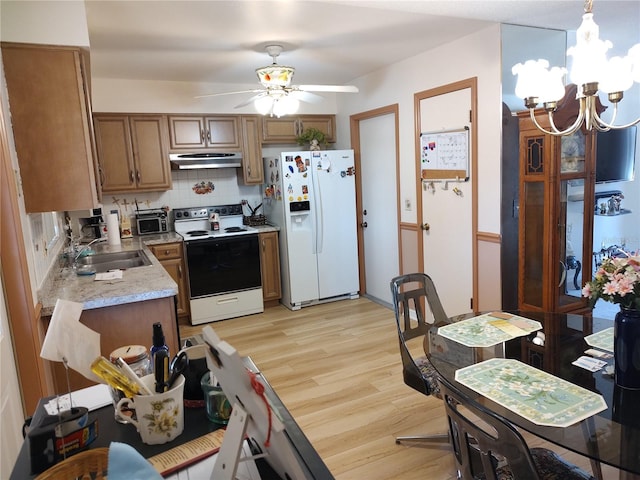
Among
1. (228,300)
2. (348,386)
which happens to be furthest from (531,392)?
(228,300)

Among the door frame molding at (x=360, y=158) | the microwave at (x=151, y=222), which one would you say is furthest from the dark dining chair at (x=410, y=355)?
the microwave at (x=151, y=222)

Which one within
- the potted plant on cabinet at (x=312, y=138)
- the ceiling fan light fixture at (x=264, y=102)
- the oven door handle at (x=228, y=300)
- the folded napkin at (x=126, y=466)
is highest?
the ceiling fan light fixture at (x=264, y=102)

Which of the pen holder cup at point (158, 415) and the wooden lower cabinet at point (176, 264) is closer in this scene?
the pen holder cup at point (158, 415)

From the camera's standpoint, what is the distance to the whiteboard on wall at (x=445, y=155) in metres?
3.47

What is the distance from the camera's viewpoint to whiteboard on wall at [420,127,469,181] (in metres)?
3.47

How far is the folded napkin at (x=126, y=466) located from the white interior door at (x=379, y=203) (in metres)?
3.91

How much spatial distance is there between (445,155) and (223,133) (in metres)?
2.39

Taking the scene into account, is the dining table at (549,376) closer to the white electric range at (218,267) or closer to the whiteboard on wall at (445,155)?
the whiteboard on wall at (445,155)

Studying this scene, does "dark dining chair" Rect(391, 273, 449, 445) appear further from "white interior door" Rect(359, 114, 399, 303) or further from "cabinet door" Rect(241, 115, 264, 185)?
"cabinet door" Rect(241, 115, 264, 185)

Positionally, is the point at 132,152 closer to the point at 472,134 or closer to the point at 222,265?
the point at 222,265

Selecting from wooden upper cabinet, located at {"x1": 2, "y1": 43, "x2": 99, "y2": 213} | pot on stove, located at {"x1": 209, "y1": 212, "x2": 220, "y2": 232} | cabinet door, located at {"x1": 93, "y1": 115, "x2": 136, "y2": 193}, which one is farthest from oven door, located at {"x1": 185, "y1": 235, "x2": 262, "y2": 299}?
wooden upper cabinet, located at {"x1": 2, "y1": 43, "x2": 99, "y2": 213}

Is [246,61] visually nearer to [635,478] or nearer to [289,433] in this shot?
[289,433]

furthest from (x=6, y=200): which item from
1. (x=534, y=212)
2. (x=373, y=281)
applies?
(x=373, y=281)

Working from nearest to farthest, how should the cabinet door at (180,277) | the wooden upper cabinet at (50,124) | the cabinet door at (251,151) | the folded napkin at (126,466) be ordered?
the folded napkin at (126,466)
the wooden upper cabinet at (50,124)
the cabinet door at (180,277)
the cabinet door at (251,151)
